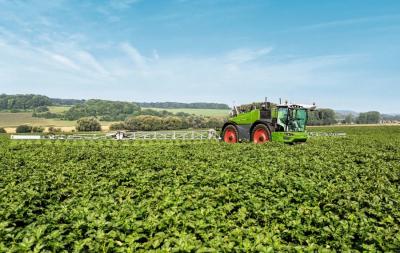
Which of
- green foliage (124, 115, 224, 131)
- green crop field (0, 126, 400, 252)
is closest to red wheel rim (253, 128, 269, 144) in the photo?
green crop field (0, 126, 400, 252)

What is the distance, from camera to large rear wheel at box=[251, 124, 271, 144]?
73.8 feet

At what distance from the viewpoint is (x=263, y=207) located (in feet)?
22.0

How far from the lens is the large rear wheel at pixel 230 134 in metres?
25.2

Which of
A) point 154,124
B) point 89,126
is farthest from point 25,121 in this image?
point 154,124

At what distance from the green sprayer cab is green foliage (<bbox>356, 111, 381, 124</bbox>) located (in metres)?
110

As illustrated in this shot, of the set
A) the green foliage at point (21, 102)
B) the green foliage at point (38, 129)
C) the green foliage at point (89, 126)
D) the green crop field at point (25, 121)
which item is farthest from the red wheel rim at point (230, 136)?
the green foliage at point (21, 102)

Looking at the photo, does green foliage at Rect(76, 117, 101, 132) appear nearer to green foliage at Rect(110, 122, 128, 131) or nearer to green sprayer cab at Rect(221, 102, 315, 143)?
green foliage at Rect(110, 122, 128, 131)

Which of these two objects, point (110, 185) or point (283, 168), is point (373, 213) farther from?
point (110, 185)

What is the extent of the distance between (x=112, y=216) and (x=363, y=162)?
36.0ft

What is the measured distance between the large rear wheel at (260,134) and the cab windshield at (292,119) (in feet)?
3.35

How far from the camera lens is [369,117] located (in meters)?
125

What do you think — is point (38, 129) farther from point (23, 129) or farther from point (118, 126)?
point (118, 126)

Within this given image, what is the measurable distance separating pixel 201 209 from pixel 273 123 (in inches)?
673

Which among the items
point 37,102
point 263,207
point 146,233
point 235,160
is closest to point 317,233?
point 263,207
